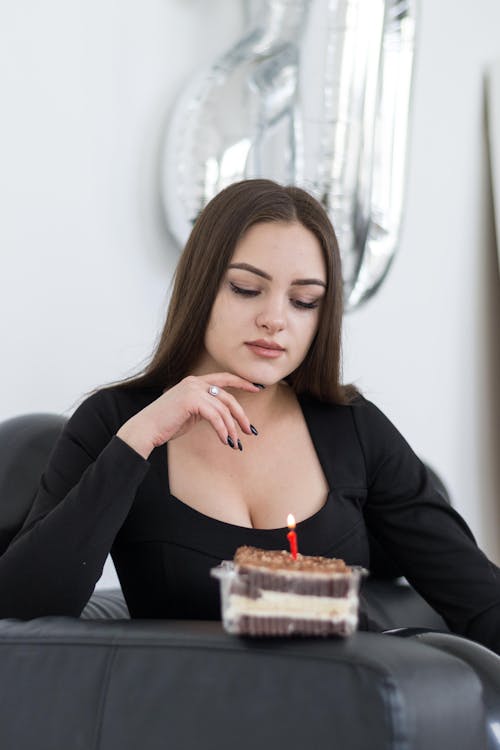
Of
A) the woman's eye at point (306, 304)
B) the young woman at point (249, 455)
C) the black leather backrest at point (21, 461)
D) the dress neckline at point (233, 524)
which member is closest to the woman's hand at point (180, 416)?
the young woman at point (249, 455)

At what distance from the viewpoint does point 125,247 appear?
8.30 ft

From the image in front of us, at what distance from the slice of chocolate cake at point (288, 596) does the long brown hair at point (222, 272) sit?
69 cm

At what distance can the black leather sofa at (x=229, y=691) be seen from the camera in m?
0.97

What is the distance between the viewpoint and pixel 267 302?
162 cm

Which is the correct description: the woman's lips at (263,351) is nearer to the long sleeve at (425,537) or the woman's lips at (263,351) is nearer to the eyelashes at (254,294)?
the eyelashes at (254,294)

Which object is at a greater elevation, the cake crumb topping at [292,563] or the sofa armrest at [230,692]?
the cake crumb topping at [292,563]

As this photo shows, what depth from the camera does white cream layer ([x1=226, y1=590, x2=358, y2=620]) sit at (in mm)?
1028

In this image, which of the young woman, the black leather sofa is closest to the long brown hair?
the young woman

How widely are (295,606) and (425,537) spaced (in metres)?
0.71

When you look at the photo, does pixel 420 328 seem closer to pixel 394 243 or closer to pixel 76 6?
pixel 394 243

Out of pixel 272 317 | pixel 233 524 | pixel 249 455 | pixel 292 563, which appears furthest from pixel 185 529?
pixel 292 563

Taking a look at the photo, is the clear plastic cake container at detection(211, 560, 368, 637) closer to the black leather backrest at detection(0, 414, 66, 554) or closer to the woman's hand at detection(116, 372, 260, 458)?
the woman's hand at detection(116, 372, 260, 458)

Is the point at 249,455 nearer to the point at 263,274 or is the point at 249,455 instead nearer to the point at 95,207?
the point at 263,274

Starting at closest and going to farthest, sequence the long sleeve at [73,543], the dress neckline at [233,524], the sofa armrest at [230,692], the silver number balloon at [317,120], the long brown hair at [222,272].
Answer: the sofa armrest at [230,692], the long sleeve at [73,543], the dress neckline at [233,524], the long brown hair at [222,272], the silver number balloon at [317,120]
